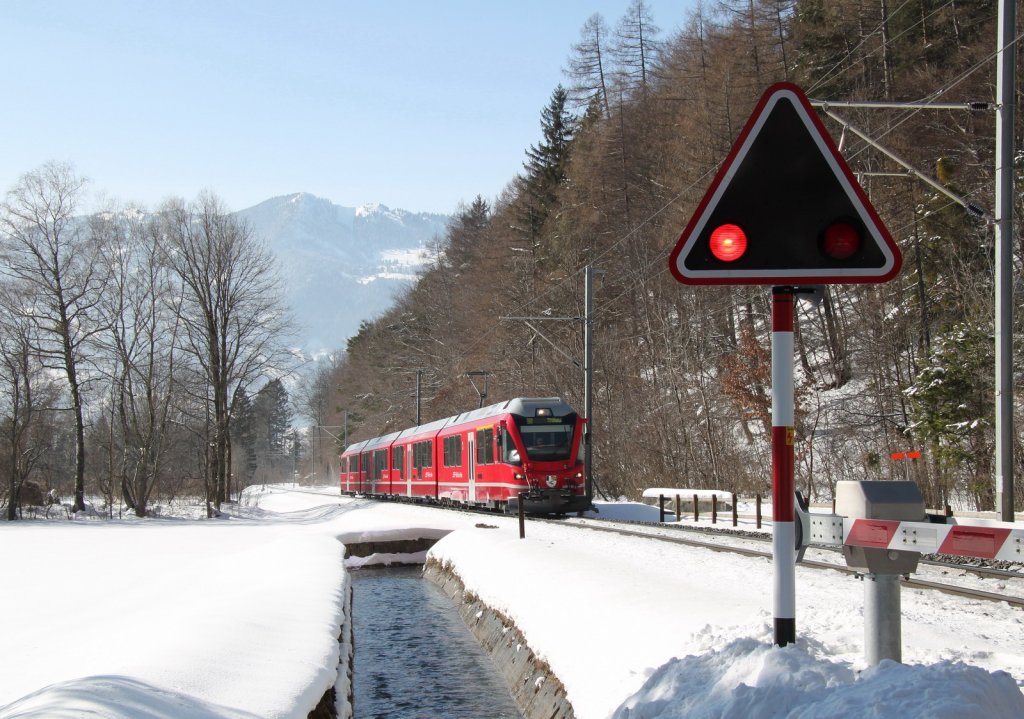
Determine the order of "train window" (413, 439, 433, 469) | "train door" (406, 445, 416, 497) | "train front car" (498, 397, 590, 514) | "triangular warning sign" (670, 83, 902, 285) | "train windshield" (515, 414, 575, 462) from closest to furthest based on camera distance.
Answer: "triangular warning sign" (670, 83, 902, 285) < "train front car" (498, 397, 590, 514) < "train windshield" (515, 414, 575, 462) < "train window" (413, 439, 433, 469) < "train door" (406, 445, 416, 497)

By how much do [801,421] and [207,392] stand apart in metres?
23.1

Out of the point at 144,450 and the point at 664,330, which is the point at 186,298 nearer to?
the point at 144,450

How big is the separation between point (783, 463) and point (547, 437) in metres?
21.4

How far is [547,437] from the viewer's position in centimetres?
2544

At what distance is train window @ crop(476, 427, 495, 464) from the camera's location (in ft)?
86.8

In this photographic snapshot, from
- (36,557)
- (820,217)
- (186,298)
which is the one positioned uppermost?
(186,298)

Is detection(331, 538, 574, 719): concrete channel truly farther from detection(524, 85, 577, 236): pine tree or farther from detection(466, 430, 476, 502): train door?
detection(524, 85, 577, 236): pine tree

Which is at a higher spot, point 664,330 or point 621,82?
point 621,82

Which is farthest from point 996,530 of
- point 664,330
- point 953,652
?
point 664,330

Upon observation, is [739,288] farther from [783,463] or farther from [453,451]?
[783,463]

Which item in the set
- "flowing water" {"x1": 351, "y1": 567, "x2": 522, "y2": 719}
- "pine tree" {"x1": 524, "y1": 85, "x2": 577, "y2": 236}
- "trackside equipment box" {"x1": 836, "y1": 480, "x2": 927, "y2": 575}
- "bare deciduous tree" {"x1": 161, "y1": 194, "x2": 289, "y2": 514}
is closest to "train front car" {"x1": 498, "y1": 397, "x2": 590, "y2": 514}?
"flowing water" {"x1": 351, "y1": 567, "x2": 522, "y2": 719}

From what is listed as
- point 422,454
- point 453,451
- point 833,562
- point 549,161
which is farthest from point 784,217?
point 549,161

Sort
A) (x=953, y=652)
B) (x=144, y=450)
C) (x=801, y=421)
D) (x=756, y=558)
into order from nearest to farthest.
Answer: (x=953, y=652) → (x=756, y=558) → (x=801, y=421) → (x=144, y=450)

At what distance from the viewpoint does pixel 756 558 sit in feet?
42.7
